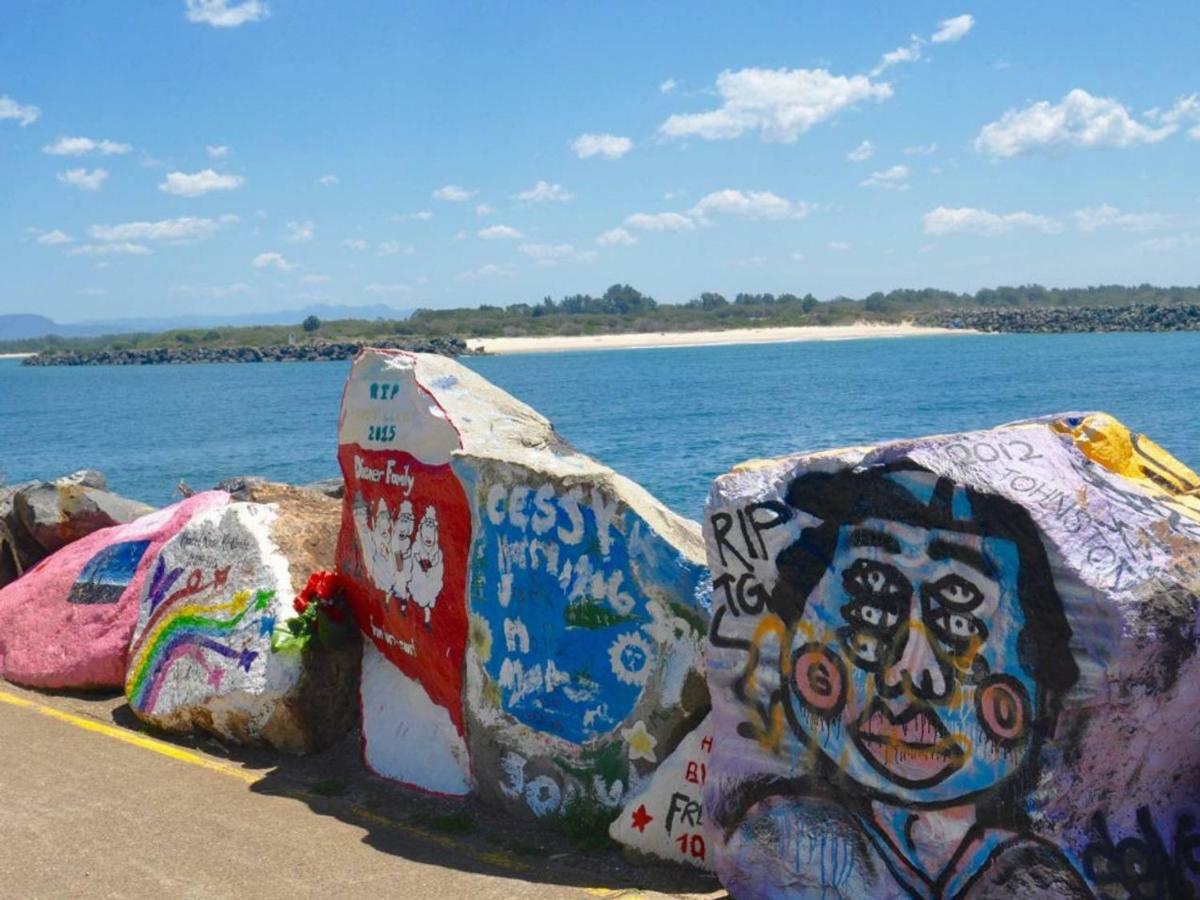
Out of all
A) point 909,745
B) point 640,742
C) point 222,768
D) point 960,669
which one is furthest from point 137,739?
point 960,669

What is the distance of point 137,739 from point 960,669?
569 centimetres

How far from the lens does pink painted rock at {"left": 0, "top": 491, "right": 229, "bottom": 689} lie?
30.8 feet

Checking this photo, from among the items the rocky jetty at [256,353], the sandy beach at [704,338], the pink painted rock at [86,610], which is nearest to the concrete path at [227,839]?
the pink painted rock at [86,610]

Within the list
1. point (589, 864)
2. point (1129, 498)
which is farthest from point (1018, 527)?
point (589, 864)

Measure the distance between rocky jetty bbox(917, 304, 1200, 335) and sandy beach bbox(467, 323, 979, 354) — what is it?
2.66 meters

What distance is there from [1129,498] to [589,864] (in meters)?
3.05

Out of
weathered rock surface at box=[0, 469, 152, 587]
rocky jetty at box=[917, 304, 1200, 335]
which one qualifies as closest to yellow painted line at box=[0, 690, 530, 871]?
weathered rock surface at box=[0, 469, 152, 587]

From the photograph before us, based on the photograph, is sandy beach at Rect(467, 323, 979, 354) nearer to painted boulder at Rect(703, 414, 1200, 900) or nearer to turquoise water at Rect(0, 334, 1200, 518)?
turquoise water at Rect(0, 334, 1200, 518)

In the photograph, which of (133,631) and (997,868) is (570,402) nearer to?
(133,631)

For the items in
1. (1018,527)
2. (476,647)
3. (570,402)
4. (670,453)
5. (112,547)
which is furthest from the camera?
(570,402)

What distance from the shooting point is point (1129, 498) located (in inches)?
186

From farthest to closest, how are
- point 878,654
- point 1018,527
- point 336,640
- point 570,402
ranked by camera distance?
point 570,402, point 336,640, point 878,654, point 1018,527

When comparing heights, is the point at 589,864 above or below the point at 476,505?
below

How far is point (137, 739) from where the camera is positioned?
839 centimetres
